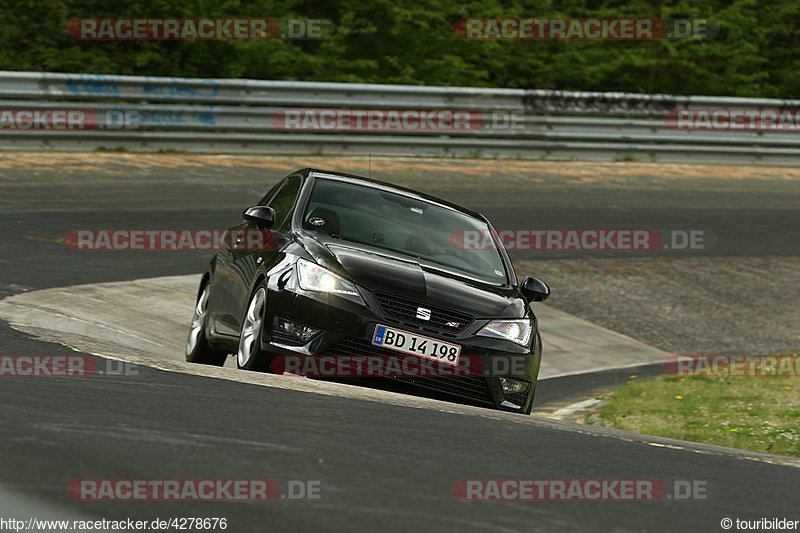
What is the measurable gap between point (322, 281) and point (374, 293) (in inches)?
13.3

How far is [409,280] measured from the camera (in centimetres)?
719

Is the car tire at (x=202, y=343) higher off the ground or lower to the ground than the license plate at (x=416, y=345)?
lower

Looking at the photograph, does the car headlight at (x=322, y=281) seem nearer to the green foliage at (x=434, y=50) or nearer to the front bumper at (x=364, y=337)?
the front bumper at (x=364, y=337)

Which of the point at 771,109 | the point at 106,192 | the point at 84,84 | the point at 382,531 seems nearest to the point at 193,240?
the point at 106,192

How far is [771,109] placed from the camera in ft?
74.4

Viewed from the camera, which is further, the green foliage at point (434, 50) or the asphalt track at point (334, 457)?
the green foliage at point (434, 50)

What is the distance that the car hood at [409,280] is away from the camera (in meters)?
7.10

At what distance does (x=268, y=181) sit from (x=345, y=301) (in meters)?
10.6

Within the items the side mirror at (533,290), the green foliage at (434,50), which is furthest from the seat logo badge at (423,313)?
the green foliage at (434,50)

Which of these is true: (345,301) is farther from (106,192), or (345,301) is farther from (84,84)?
(84,84)

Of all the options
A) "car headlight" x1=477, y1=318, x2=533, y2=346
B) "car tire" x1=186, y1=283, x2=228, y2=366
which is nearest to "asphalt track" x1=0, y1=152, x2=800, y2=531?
"car headlight" x1=477, y1=318, x2=533, y2=346

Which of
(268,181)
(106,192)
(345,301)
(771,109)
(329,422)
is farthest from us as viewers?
(771,109)

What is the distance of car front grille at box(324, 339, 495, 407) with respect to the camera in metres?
6.93

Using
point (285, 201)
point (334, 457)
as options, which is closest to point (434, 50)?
point (285, 201)
